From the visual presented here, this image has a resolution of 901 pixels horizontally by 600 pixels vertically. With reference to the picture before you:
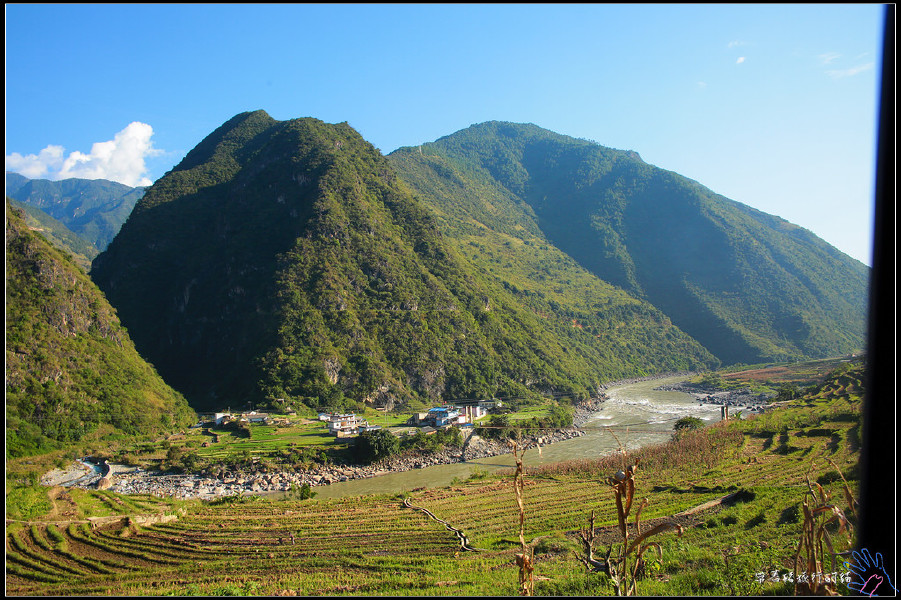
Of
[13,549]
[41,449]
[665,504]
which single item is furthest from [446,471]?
[41,449]

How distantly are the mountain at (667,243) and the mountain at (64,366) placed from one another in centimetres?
6468

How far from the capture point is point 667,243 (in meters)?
135

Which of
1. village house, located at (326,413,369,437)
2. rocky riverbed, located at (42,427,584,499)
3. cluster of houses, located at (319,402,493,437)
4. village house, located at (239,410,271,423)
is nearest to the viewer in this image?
rocky riverbed, located at (42,427,584,499)

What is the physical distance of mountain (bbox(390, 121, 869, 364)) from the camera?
331 ft

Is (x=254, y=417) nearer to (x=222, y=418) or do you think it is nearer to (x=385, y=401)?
(x=222, y=418)

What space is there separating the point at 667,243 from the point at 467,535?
135437mm

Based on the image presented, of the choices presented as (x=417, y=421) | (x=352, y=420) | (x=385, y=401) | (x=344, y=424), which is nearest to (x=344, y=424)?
(x=344, y=424)

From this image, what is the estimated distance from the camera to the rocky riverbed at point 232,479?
86.3 feet

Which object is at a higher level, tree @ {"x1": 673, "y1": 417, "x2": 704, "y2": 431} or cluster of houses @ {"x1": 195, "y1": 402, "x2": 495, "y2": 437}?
tree @ {"x1": 673, "y1": 417, "x2": 704, "y2": 431}

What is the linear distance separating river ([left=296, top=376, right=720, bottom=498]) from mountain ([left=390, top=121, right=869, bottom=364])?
40362 mm

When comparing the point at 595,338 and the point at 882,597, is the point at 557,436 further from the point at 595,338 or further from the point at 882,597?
the point at 595,338

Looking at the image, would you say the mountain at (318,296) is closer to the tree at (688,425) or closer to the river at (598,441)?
the river at (598,441)

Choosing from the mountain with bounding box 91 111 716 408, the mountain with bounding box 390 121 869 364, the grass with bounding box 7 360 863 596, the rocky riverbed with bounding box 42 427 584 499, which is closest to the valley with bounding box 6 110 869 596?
the grass with bounding box 7 360 863 596

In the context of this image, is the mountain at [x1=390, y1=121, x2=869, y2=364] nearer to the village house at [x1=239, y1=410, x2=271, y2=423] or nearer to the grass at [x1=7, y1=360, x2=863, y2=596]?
the village house at [x1=239, y1=410, x2=271, y2=423]
